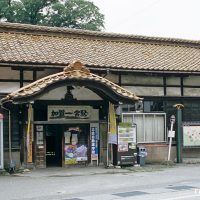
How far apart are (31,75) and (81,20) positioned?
28311 millimetres

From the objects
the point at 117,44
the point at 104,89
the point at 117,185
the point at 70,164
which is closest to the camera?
the point at 117,185

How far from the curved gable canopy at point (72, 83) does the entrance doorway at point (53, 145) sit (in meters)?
2.54

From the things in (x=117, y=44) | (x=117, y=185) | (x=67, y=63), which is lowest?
(x=117, y=185)

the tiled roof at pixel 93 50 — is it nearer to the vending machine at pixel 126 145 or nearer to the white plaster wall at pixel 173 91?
the white plaster wall at pixel 173 91

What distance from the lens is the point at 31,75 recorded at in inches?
746

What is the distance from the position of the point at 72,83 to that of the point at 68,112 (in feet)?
6.80

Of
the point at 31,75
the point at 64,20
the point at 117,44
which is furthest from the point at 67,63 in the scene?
the point at 64,20

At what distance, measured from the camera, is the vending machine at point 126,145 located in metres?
19.2

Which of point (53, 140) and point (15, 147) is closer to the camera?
point (15, 147)

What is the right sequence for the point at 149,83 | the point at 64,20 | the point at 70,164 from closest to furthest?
the point at 70,164
the point at 149,83
the point at 64,20

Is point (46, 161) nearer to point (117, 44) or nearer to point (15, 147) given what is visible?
point (15, 147)

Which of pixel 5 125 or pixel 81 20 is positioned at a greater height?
pixel 81 20

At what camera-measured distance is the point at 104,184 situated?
14305 millimetres

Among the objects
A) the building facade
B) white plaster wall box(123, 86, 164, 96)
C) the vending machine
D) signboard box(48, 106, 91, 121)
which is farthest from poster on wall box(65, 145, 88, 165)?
white plaster wall box(123, 86, 164, 96)
